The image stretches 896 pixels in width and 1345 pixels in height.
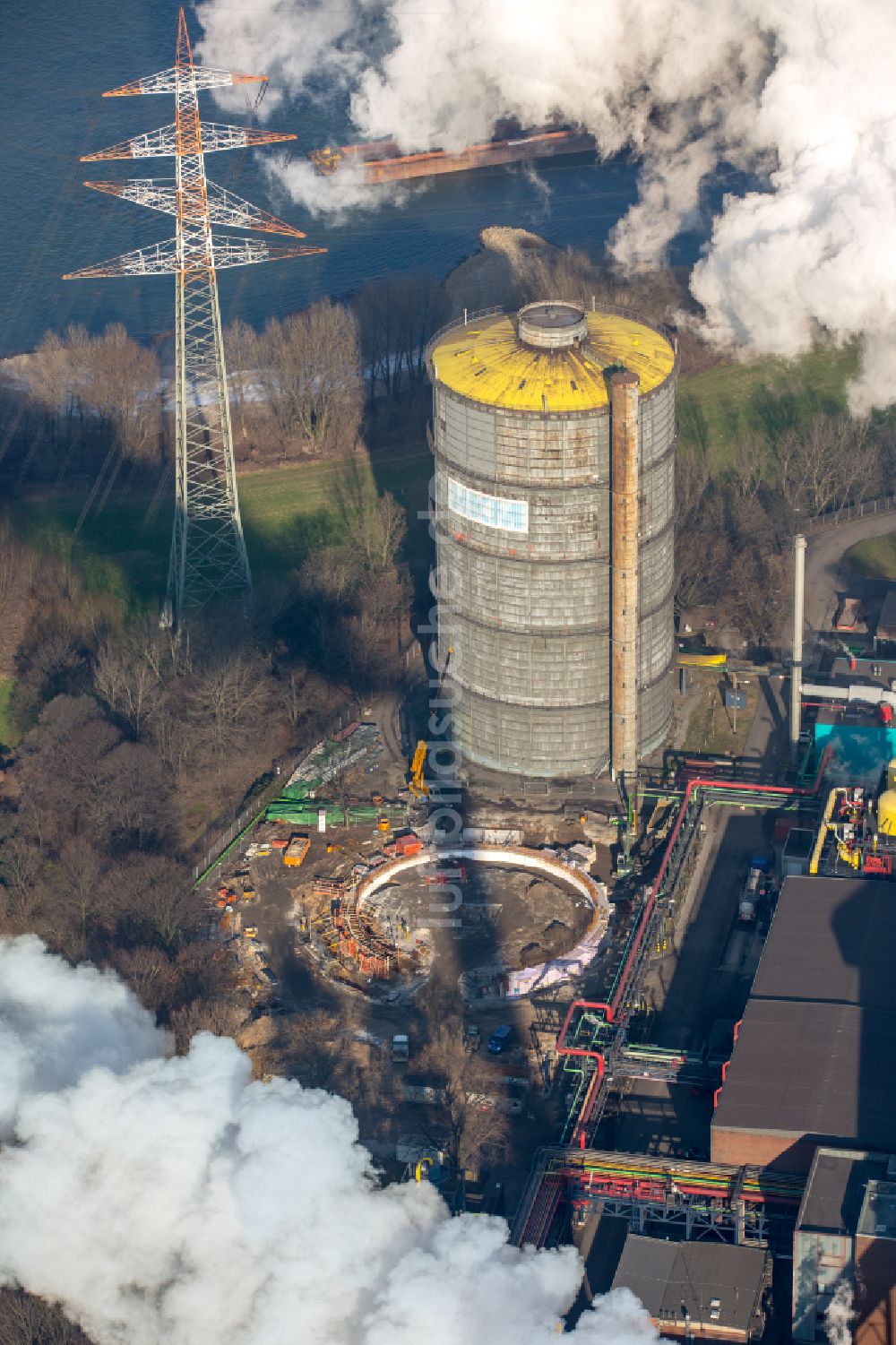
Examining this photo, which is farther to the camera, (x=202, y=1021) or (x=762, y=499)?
(x=762, y=499)

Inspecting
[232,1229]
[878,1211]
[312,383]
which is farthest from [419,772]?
[312,383]

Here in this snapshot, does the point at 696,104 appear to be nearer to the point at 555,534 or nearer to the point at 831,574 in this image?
the point at 831,574

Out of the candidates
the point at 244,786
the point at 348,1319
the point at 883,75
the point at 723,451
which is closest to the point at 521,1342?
the point at 348,1319

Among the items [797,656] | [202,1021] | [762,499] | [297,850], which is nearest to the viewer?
[202,1021]

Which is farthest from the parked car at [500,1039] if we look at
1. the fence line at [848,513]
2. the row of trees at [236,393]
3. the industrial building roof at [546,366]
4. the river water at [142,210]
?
the river water at [142,210]

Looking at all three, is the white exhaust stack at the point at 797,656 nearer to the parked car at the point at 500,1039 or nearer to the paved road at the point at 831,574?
the paved road at the point at 831,574

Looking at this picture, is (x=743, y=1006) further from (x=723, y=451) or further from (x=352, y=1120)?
(x=723, y=451)

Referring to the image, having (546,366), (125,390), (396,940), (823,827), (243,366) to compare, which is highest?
(546,366)
